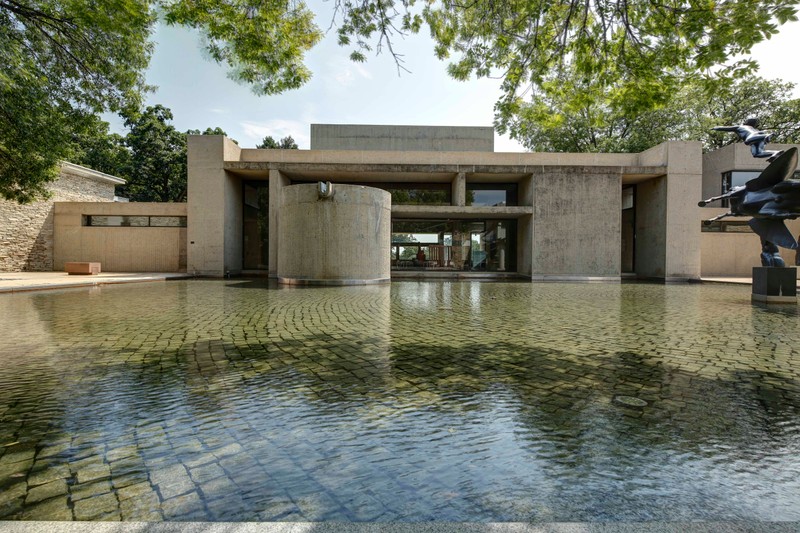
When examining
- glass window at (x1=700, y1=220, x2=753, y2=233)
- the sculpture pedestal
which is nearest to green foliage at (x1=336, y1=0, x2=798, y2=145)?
the sculpture pedestal

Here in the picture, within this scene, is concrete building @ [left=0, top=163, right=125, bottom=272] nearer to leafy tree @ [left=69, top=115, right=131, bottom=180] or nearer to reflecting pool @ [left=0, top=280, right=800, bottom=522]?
leafy tree @ [left=69, top=115, right=131, bottom=180]

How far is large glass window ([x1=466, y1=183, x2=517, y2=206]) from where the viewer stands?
2547 centimetres

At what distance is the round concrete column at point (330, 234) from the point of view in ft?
49.8

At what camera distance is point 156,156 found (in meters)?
38.0

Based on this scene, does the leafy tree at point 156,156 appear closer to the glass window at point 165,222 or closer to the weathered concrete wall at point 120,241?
the weathered concrete wall at point 120,241

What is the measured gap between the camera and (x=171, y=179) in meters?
39.6

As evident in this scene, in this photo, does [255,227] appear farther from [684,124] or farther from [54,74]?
[684,124]

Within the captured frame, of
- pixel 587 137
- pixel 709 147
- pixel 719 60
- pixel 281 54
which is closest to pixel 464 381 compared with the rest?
pixel 719 60

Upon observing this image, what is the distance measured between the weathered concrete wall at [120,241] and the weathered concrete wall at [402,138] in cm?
1051

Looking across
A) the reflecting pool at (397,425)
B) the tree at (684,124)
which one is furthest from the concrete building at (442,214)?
the reflecting pool at (397,425)

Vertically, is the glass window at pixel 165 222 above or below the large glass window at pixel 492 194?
below

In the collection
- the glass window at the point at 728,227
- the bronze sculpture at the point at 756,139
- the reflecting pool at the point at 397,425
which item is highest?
the bronze sculpture at the point at 756,139

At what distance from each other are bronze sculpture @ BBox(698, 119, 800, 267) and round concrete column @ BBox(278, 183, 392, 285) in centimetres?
1116

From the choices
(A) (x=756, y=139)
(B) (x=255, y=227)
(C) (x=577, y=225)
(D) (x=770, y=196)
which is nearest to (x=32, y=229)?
(B) (x=255, y=227)
